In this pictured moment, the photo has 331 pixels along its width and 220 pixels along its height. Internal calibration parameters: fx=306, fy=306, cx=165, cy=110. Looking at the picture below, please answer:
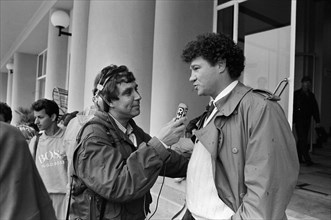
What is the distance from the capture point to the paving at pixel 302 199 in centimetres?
351

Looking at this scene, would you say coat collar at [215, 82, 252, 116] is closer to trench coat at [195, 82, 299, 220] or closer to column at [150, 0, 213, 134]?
trench coat at [195, 82, 299, 220]

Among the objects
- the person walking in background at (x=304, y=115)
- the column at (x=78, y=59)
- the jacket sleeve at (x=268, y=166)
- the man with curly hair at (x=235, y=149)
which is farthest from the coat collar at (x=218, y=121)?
the column at (x=78, y=59)

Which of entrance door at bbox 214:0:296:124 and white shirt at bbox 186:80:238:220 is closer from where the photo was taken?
white shirt at bbox 186:80:238:220

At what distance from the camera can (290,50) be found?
4.85 m

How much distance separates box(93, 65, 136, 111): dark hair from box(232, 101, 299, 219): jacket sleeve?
93 centimetres

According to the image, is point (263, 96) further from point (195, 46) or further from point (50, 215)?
point (50, 215)

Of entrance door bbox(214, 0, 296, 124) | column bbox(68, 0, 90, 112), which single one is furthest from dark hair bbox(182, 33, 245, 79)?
column bbox(68, 0, 90, 112)

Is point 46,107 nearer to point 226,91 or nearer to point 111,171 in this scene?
point 111,171

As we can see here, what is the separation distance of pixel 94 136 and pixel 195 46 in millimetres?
757

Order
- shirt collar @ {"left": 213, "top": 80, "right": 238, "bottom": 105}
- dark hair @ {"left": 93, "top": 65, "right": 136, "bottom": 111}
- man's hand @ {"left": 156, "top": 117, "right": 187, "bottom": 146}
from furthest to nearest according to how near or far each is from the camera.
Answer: dark hair @ {"left": 93, "top": 65, "right": 136, "bottom": 111} < man's hand @ {"left": 156, "top": 117, "right": 187, "bottom": 146} < shirt collar @ {"left": 213, "top": 80, "right": 238, "bottom": 105}

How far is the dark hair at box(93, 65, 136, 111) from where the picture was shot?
1997 millimetres

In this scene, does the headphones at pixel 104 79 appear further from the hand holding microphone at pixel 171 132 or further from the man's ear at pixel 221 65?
the man's ear at pixel 221 65

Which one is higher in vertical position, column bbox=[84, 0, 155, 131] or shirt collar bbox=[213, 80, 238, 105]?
column bbox=[84, 0, 155, 131]

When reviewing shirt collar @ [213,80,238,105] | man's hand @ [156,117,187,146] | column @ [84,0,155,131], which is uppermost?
column @ [84,0,155,131]
